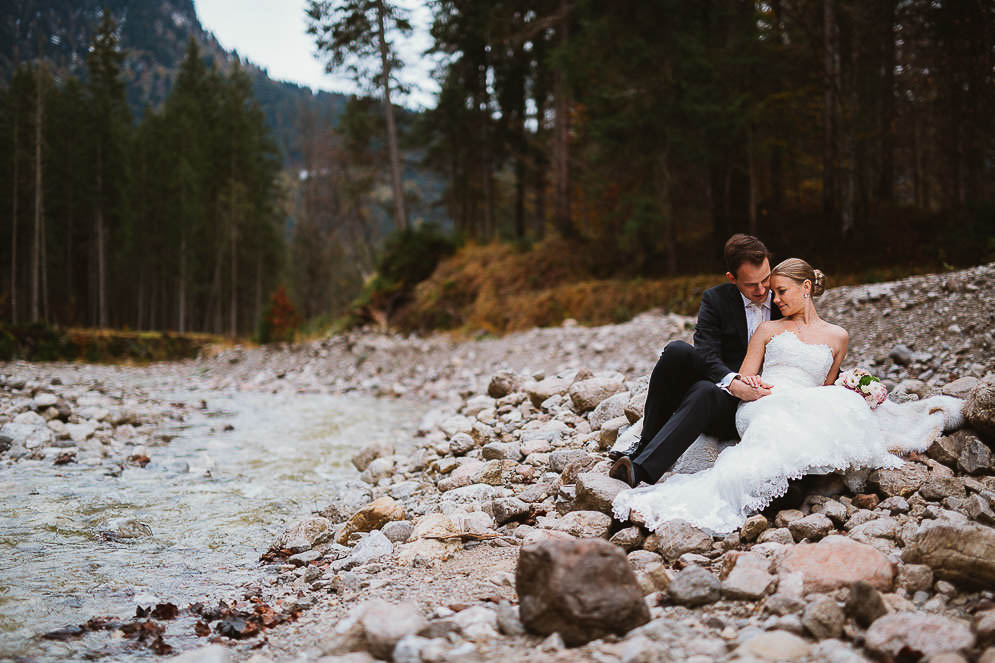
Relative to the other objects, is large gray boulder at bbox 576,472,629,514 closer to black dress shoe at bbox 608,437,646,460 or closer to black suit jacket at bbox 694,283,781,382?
black dress shoe at bbox 608,437,646,460

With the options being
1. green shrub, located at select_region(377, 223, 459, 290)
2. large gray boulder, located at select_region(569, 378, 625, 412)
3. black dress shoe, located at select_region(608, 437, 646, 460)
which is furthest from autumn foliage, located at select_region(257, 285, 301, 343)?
black dress shoe, located at select_region(608, 437, 646, 460)

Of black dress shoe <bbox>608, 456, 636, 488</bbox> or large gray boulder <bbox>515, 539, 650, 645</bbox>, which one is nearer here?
large gray boulder <bbox>515, 539, 650, 645</bbox>

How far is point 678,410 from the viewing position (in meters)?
3.57

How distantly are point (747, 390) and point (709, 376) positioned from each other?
0.91 feet

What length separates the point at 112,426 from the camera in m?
7.18

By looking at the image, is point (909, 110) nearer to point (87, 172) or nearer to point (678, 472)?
point (678, 472)

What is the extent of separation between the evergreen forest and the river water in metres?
8.50

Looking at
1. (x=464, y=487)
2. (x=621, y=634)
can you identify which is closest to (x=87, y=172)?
(x=464, y=487)

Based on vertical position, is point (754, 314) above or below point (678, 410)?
above

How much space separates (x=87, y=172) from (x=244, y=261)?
856 centimetres

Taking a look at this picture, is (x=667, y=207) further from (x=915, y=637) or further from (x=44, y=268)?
(x=44, y=268)

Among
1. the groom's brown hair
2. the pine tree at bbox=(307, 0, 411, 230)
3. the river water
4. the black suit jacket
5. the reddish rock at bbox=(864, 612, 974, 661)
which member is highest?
the pine tree at bbox=(307, 0, 411, 230)

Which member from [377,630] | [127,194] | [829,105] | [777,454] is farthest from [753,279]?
[127,194]

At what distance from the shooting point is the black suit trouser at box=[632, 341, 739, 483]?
340 cm
